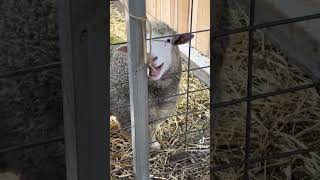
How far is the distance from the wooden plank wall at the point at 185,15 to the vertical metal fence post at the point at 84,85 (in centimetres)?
272

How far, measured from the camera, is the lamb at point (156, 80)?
3488 mm

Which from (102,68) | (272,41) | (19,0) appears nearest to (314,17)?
(272,41)

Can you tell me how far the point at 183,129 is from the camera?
148 inches

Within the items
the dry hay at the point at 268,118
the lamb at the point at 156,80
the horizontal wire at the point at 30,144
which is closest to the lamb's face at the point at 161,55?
the lamb at the point at 156,80

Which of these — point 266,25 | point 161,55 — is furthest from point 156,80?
point 266,25

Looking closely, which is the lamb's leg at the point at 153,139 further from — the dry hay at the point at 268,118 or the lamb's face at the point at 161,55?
the dry hay at the point at 268,118

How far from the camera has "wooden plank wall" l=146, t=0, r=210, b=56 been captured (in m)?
4.02

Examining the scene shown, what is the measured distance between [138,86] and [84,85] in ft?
2.86

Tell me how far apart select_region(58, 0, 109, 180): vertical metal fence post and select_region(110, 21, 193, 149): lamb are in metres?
1.98

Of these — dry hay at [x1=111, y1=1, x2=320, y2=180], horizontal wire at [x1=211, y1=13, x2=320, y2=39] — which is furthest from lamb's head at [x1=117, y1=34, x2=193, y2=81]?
horizontal wire at [x1=211, y1=13, x2=320, y2=39]

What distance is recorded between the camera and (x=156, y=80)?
142 inches

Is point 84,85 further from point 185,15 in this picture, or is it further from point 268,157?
point 185,15

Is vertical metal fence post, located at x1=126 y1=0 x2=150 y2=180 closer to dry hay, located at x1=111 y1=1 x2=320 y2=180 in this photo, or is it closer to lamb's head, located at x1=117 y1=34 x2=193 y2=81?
dry hay, located at x1=111 y1=1 x2=320 y2=180

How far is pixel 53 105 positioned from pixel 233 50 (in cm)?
50
